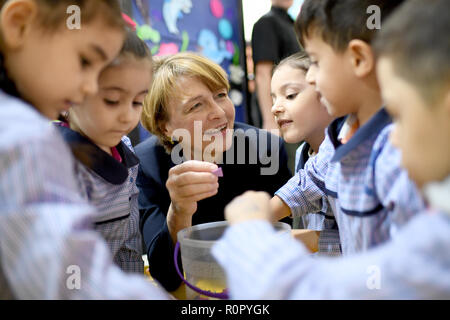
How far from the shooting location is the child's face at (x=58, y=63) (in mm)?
546

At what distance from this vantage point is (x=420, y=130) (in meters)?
0.44

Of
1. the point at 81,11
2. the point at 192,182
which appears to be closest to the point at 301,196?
the point at 192,182

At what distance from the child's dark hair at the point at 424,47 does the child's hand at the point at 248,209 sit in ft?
0.78

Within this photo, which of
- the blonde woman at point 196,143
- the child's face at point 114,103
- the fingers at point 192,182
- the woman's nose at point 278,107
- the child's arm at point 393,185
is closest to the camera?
the child's arm at point 393,185

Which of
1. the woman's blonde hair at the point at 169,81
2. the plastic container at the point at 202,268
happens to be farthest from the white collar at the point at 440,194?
the woman's blonde hair at the point at 169,81

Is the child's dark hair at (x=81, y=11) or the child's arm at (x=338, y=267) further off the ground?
the child's dark hair at (x=81, y=11)

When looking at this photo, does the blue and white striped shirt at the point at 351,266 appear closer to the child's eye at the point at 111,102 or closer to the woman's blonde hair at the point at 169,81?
the child's eye at the point at 111,102

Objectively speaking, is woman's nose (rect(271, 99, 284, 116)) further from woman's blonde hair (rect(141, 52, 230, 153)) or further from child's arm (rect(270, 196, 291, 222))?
child's arm (rect(270, 196, 291, 222))

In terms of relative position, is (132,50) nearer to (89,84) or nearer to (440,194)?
(89,84)

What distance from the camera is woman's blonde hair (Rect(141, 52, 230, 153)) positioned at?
Answer: 1.11 meters

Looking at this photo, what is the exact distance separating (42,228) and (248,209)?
25 cm

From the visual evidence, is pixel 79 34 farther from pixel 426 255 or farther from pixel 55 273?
pixel 426 255

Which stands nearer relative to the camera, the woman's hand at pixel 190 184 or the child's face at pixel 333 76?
the child's face at pixel 333 76

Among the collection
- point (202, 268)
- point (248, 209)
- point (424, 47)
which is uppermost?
point (424, 47)
